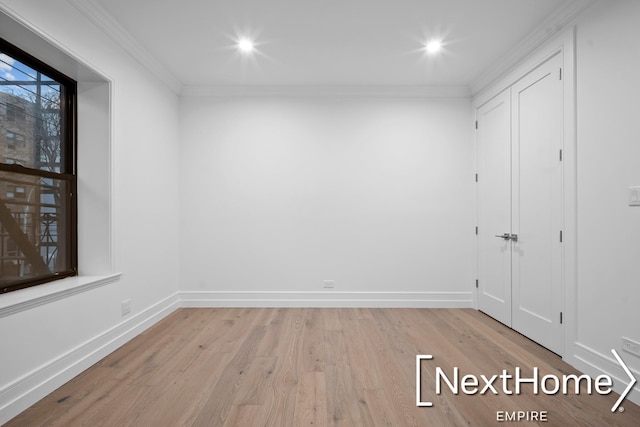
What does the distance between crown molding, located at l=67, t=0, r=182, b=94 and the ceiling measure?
0.02 metres

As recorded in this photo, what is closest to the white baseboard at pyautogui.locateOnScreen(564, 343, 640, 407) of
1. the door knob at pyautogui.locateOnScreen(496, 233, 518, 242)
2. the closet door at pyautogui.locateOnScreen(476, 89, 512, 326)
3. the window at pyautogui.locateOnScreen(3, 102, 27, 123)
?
Answer: the closet door at pyautogui.locateOnScreen(476, 89, 512, 326)

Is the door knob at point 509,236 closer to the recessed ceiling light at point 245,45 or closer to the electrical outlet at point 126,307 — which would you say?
the recessed ceiling light at point 245,45

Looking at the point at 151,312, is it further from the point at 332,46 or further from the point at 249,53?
the point at 332,46

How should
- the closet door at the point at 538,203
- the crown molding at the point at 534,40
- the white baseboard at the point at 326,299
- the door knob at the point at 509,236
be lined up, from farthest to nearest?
the white baseboard at the point at 326,299 → the door knob at the point at 509,236 → the closet door at the point at 538,203 → the crown molding at the point at 534,40

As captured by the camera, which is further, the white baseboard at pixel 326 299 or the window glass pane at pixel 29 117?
the white baseboard at pixel 326 299

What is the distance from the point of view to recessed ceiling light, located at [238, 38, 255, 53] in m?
3.04

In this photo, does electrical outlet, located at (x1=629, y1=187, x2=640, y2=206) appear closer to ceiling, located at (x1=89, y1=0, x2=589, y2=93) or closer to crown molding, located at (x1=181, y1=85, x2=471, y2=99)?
ceiling, located at (x1=89, y1=0, x2=589, y2=93)

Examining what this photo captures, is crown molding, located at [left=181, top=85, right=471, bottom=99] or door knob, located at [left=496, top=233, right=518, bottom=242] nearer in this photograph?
door knob, located at [left=496, top=233, right=518, bottom=242]

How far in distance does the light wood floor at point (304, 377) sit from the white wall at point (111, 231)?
0.65 ft

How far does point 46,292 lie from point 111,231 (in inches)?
29.7

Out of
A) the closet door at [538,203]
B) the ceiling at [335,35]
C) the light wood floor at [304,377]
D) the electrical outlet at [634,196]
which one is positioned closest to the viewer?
the light wood floor at [304,377]

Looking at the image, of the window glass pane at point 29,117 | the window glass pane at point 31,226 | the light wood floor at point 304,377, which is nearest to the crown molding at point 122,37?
the window glass pane at point 29,117

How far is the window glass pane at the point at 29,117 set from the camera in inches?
83.1

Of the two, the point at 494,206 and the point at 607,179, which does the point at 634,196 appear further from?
the point at 494,206
